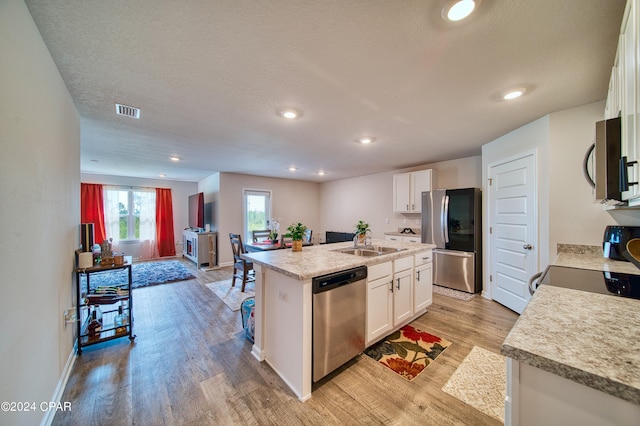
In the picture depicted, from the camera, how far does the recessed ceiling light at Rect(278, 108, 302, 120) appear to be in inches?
91.1

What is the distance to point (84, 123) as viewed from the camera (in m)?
2.68

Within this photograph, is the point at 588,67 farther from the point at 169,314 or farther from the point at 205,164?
the point at 205,164

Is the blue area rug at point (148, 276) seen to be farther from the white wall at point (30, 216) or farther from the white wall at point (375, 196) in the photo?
the white wall at point (375, 196)

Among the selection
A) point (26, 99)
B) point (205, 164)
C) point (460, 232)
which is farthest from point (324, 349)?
point (205, 164)

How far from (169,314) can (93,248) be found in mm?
1255

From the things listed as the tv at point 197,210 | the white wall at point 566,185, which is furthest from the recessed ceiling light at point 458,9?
the tv at point 197,210

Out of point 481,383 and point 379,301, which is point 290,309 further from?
point 481,383

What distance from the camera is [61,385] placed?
173 cm

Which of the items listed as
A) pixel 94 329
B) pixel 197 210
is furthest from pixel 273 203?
pixel 94 329

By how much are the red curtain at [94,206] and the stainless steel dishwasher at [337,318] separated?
7295mm

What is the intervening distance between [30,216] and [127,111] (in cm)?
150

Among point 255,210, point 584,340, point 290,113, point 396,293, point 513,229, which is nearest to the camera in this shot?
point 584,340

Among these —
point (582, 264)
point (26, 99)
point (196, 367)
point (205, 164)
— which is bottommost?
point (196, 367)

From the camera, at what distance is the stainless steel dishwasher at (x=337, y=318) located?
1.76 metres
